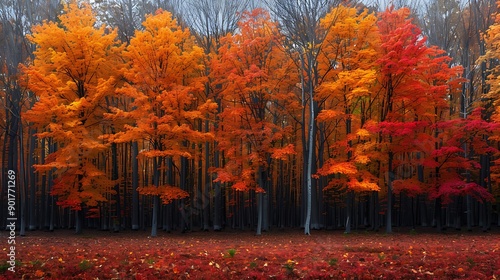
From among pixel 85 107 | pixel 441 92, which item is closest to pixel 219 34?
pixel 85 107

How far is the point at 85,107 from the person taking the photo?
20.0 m

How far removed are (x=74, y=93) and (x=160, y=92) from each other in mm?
4814

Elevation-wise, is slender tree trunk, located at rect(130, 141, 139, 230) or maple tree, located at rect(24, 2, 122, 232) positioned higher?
maple tree, located at rect(24, 2, 122, 232)

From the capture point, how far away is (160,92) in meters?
19.8

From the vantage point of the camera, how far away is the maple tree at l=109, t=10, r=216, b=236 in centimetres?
1848

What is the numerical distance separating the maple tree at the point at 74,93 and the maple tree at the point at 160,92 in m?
1.68

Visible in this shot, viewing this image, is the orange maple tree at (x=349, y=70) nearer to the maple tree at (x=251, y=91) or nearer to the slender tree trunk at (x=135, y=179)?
the maple tree at (x=251, y=91)

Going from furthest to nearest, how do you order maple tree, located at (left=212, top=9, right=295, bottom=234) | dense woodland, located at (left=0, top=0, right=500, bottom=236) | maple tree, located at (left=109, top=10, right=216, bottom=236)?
maple tree, located at (left=212, top=9, right=295, bottom=234)
dense woodland, located at (left=0, top=0, right=500, bottom=236)
maple tree, located at (left=109, top=10, right=216, bottom=236)

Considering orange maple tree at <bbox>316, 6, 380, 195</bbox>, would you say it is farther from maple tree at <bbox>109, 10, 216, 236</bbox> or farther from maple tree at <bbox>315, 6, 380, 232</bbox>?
maple tree at <bbox>109, 10, 216, 236</bbox>

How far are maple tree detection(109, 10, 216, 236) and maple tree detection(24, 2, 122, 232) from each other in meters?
1.68

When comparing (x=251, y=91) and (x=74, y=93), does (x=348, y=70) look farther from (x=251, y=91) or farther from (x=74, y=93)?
(x=74, y=93)

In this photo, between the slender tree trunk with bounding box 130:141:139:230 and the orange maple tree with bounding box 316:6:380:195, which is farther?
the slender tree trunk with bounding box 130:141:139:230

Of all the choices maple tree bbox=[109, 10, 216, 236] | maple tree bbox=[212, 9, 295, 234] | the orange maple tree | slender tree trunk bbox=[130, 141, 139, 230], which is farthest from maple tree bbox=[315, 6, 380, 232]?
slender tree trunk bbox=[130, 141, 139, 230]

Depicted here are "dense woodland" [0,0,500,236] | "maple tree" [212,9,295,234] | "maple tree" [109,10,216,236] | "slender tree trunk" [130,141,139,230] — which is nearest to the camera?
"maple tree" [109,10,216,236]
